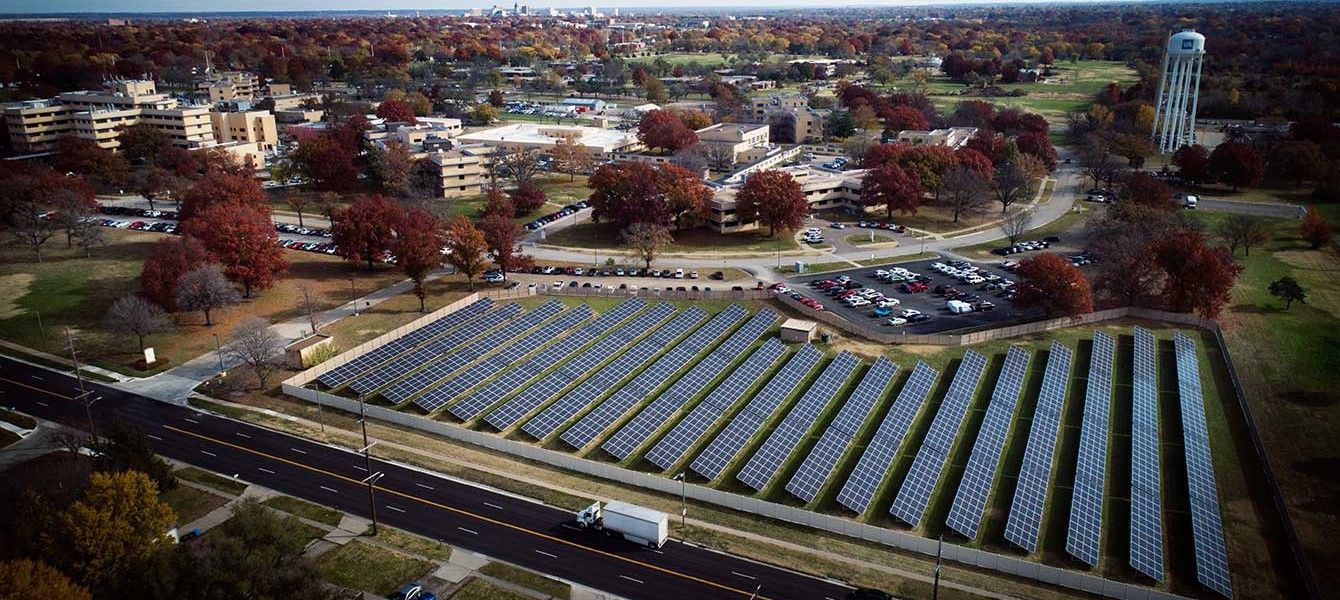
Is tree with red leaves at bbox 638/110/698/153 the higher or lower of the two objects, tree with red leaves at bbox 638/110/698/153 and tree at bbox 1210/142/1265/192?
the higher

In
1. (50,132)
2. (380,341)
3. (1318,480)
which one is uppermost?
(50,132)

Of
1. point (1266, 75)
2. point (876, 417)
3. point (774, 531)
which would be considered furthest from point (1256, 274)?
point (1266, 75)

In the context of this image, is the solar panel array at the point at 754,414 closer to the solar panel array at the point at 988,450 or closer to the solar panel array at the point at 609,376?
the solar panel array at the point at 609,376

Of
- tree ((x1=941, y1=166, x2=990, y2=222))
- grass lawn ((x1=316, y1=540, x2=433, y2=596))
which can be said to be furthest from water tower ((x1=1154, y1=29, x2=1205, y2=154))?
grass lawn ((x1=316, y1=540, x2=433, y2=596))

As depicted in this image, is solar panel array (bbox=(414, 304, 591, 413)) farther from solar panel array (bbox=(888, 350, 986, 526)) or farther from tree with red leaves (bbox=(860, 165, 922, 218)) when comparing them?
tree with red leaves (bbox=(860, 165, 922, 218))

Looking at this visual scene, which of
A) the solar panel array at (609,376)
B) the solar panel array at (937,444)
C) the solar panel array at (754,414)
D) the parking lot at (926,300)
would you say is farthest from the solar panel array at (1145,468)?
the solar panel array at (609,376)

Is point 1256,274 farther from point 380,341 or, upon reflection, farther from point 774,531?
point 380,341
